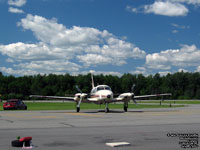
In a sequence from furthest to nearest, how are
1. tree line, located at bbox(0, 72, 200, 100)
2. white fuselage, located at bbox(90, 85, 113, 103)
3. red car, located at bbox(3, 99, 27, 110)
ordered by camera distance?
tree line, located at bbox(0, 72, 200, 100) < red car, located at bbox(3, 99, 27, 110) < white fuselage, located at bbox(90, 85, 113, 103)

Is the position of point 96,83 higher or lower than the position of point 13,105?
higher

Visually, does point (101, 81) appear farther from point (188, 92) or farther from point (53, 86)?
point (188, 92)

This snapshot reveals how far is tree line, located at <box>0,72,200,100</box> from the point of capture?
14750cm

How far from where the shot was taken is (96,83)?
149 m

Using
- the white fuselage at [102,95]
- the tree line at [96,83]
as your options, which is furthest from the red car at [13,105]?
the tree line at [96,83]

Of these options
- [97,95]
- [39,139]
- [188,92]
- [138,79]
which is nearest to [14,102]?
[97,95]

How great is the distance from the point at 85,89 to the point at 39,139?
134 metres

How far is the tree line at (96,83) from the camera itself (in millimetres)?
147500

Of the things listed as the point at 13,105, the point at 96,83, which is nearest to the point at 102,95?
the point at 13,105

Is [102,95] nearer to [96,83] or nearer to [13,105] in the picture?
[13,105]

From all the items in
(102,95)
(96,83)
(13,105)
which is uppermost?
(96,83)

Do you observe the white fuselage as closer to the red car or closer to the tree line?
the red car

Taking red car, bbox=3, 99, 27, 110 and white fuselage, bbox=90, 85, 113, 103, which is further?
red car, bbox=3, 99, 27, 110

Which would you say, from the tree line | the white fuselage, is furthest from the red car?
the tree line
